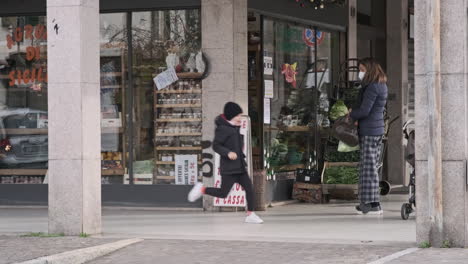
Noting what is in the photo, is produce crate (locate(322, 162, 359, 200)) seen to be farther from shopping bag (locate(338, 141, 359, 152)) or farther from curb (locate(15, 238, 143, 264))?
curb (locate(15, 238, 143, 264))

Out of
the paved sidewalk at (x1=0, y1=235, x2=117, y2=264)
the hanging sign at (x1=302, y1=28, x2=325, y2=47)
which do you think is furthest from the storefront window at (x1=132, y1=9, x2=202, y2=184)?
the paved sidewalk at (x1=0, y1=235, x2=117, y2=264)

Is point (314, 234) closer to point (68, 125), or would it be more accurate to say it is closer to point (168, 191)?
Result: point (68, 125)

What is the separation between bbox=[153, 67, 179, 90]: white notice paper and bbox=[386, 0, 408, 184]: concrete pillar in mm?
6633

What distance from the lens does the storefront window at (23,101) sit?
687 inches

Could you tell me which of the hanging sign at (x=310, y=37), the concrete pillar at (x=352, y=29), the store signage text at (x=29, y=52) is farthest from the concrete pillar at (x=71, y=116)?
the concrete pillar at (x=352, y=29)

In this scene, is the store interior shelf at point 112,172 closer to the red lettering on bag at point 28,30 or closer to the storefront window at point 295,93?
the storefront window at point 295,93

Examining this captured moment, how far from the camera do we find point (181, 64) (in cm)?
1666

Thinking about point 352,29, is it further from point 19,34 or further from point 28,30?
point 19,34

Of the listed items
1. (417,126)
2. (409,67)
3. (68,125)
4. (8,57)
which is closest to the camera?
(417,126)

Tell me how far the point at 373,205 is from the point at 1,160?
6.47 metres

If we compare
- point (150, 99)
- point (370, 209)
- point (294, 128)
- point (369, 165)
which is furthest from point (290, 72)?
point (370, 209)

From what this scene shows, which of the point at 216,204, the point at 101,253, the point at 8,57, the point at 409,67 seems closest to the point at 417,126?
the point at 101,253

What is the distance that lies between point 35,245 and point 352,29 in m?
10.3

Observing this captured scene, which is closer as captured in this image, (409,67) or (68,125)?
(68,125)
